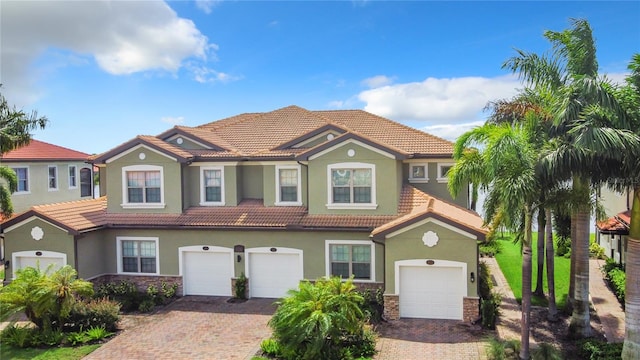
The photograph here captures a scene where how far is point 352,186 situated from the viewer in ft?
64.8

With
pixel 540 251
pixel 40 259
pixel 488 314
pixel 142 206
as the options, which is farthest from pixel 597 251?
pixel 40 259

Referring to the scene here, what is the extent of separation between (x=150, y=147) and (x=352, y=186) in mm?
9010

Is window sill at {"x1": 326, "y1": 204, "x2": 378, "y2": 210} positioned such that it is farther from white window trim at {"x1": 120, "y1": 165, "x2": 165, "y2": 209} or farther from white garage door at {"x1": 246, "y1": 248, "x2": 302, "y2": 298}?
white window trim at {"x1": 120, "y1": 165, "x2": 165, "y2": 209}

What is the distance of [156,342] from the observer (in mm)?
15492

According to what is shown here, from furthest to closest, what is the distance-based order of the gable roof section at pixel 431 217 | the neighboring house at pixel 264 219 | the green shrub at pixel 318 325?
the neighboring house at pixel 264 219, the gable roof section at pixel 431 217, the green shrub at pixel 318 325

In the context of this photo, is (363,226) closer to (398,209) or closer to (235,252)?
(398,209)

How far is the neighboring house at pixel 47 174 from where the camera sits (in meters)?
30.3

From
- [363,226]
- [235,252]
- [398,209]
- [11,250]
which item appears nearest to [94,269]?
[11,250]

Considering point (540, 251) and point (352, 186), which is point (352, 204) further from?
point (540, 251)

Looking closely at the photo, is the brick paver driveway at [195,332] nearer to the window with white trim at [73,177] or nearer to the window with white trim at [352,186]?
the window with white trim at [352,186]

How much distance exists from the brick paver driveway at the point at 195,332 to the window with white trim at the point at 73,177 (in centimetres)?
1956

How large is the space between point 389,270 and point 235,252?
6711mm

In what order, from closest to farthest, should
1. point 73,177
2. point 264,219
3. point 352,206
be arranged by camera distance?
point 352,206 < point 264,219 < point 73,177

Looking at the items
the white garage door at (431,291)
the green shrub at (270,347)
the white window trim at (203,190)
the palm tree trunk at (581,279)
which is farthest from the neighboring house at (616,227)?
the white window trim at (203,190)
